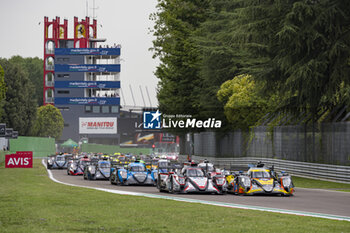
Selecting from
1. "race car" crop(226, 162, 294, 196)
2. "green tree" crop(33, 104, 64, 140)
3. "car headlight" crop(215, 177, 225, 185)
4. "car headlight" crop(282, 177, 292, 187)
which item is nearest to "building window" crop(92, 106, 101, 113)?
"green tree" crop(33, 104, 64, 140)

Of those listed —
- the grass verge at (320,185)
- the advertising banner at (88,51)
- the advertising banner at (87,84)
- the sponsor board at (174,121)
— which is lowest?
the grass verge at (320,185)

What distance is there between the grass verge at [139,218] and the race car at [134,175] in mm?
12763

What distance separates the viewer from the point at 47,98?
162 m

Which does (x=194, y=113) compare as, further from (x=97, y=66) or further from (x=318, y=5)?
(x=97, y=66)

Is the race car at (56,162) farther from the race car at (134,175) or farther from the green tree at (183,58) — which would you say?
the race car at (134,175)

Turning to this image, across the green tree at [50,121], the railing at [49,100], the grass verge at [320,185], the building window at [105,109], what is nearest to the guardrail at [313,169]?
the grass verge at [320,185]

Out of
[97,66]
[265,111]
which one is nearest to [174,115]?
[265,111]

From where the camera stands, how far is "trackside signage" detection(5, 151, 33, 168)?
5594 centimetres

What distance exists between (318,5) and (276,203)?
622 inches

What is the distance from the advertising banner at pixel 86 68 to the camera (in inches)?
6053

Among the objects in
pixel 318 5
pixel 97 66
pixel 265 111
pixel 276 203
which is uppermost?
pixel 97 66

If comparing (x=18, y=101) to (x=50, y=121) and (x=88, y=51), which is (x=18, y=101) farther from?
(x=88, y=51)

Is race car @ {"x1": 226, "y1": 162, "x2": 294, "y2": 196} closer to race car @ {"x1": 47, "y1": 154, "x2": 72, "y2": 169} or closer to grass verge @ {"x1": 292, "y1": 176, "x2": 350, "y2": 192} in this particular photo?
grass verge @ {"x1": 292, "y1": 176, "x2": 350, "y2": 192}

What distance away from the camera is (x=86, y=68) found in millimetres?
156000
